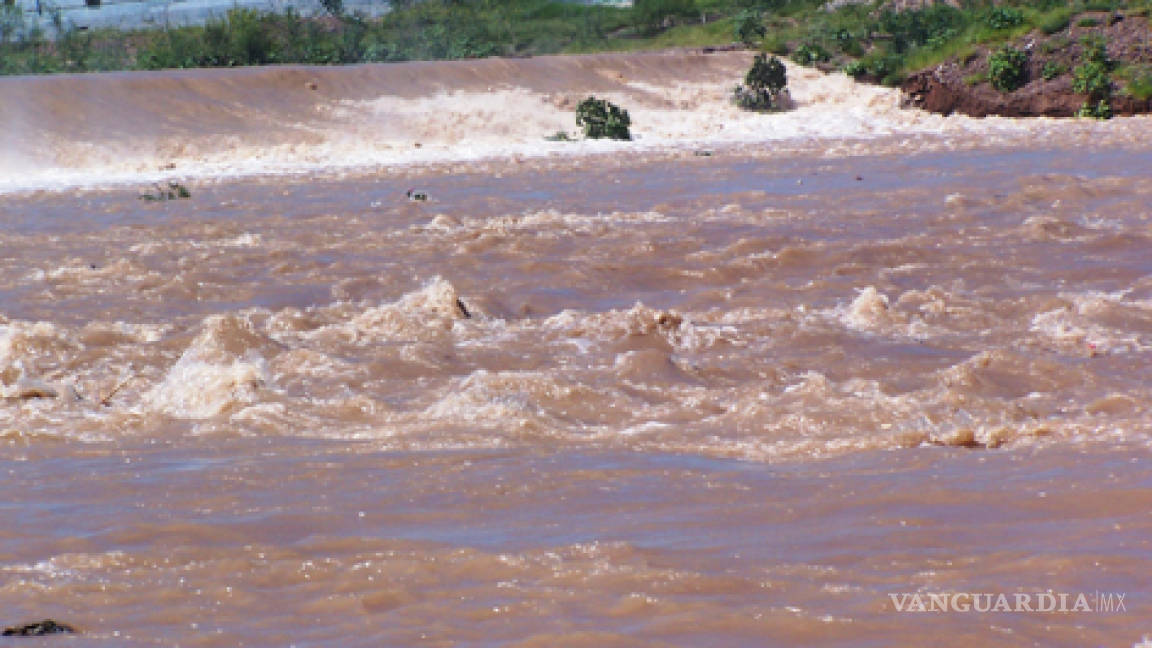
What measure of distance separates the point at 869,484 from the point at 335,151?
18.2 metres

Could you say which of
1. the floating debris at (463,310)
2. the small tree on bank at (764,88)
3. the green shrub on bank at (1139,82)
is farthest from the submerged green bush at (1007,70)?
the floating debris at (463,310)

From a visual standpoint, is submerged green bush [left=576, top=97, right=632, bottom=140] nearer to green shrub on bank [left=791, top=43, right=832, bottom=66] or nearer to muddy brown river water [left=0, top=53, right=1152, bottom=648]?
green shrub on bank [left=791, top=43, right=832, bottom=66]

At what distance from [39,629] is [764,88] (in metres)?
24.0

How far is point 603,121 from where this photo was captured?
22.8 meters

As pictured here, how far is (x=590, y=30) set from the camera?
37844mm

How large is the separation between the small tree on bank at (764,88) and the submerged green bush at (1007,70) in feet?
12.7

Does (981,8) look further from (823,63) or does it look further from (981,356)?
(981,356)

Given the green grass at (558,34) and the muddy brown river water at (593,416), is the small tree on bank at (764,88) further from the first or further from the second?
the muddy brown river water at (593,416)

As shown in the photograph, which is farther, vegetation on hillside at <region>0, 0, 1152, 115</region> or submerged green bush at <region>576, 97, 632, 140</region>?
vegetation on hillside at <region>0, 0, 1152, 115</region>

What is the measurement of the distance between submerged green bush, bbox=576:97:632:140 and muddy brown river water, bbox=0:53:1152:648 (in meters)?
7.52

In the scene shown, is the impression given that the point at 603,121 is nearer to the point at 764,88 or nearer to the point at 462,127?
the point at 462,127

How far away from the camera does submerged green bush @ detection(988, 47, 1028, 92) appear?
2361 centimetres

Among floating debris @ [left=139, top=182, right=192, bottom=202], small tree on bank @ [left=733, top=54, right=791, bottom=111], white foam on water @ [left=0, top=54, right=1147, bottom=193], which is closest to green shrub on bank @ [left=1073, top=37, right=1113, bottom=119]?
white foam on water @ [left=0, top=54, right=1147, bottom=193]

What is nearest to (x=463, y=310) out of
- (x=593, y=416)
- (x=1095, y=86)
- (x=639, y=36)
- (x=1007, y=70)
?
(x=593, y=416)
